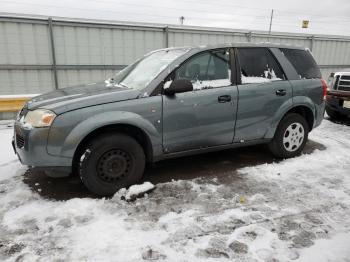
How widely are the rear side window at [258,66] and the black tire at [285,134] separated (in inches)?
25.6

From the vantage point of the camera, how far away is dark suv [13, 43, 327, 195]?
11.3 feet

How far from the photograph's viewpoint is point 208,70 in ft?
13.6

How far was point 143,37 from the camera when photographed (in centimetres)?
975

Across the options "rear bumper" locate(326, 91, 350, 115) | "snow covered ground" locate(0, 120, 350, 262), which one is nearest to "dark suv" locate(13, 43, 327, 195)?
"snow covered ground" locate(0, 120, 350, 262)

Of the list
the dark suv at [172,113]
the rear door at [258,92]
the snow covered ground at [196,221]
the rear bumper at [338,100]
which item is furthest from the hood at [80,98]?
the rear bumper at [338,100]

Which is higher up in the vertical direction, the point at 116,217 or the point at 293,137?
the point at 293,137

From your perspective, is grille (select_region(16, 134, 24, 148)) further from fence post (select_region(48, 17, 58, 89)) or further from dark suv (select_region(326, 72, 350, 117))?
dark suv (select_region(326, 72, 350, 117))

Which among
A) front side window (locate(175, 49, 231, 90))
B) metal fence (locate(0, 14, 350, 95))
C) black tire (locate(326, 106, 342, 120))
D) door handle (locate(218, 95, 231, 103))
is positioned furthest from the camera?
metal fence (locate(0, 14, 350, 95))

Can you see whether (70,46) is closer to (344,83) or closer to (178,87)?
(178,87)

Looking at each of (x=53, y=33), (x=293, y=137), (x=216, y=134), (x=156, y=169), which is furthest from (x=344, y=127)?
(x=53, y=33)

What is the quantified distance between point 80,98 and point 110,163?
0.81 metres

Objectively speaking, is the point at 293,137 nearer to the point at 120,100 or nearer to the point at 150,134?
the point at 150,134

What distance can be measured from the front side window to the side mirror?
0.19 meters

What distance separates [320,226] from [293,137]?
2076 millimetres
